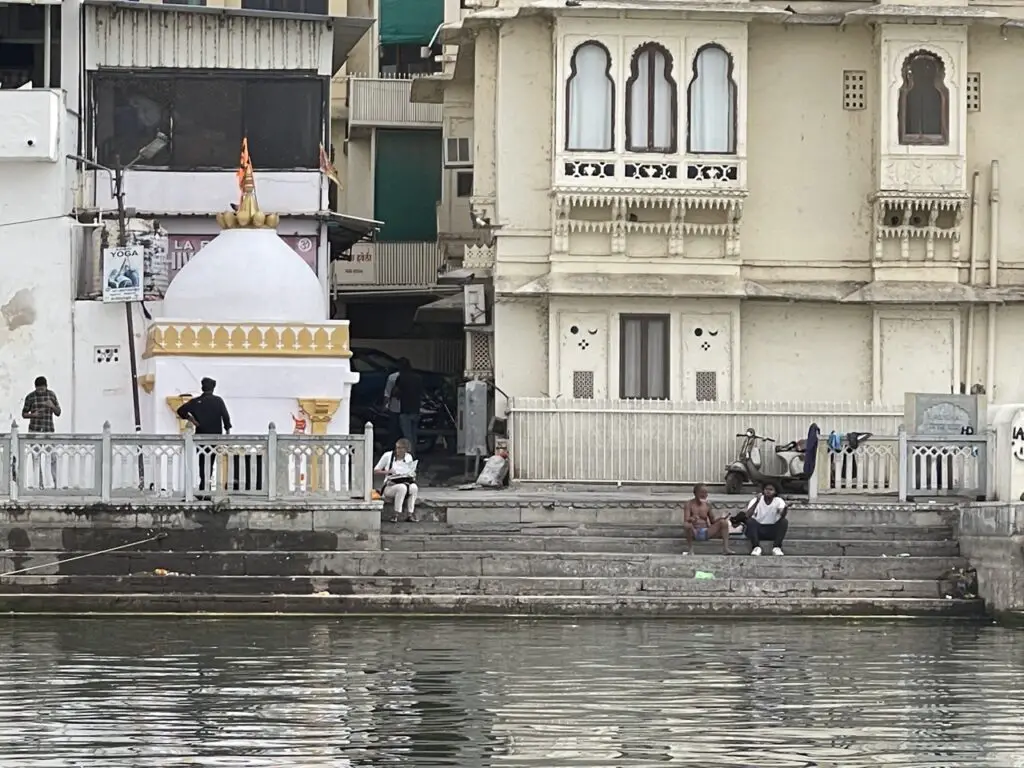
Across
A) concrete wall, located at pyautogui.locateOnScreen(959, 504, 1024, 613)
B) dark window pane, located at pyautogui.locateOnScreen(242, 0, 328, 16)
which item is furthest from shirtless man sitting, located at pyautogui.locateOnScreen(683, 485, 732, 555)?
dark window pane, located at pyautogui.locateOnScreen(242, 0, 328, 16)

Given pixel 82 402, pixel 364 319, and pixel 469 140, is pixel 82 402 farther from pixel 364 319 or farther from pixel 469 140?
pixel 364 319

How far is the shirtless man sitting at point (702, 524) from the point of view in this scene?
952 inches

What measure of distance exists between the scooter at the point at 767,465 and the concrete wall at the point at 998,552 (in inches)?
117

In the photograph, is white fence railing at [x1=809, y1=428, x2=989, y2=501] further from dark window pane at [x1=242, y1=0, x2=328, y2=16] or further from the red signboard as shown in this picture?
dark window pane at [x1=242, y1=0, x2=328, y2=16]

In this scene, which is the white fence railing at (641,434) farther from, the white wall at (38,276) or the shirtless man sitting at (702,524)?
the white wall at (38,276)

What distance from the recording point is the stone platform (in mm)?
23234

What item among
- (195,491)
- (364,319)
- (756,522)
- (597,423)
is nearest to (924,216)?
(597,423)

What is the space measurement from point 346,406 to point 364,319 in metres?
14.1

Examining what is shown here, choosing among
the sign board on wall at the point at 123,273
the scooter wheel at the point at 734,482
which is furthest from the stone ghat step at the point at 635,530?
the sign board on wall at the point at 123,273

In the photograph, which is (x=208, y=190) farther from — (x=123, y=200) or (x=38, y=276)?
(x=38, y=276)

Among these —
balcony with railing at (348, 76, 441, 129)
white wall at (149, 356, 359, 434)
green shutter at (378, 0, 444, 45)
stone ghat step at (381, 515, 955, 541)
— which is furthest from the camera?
green shutter at (378, 0, 444, 45)

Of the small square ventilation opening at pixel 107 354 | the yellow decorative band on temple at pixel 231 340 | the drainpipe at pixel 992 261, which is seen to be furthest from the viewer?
the drainpipe at pixel 992 261

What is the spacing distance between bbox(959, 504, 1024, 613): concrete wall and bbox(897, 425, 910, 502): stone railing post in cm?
140

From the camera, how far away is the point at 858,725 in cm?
1608
